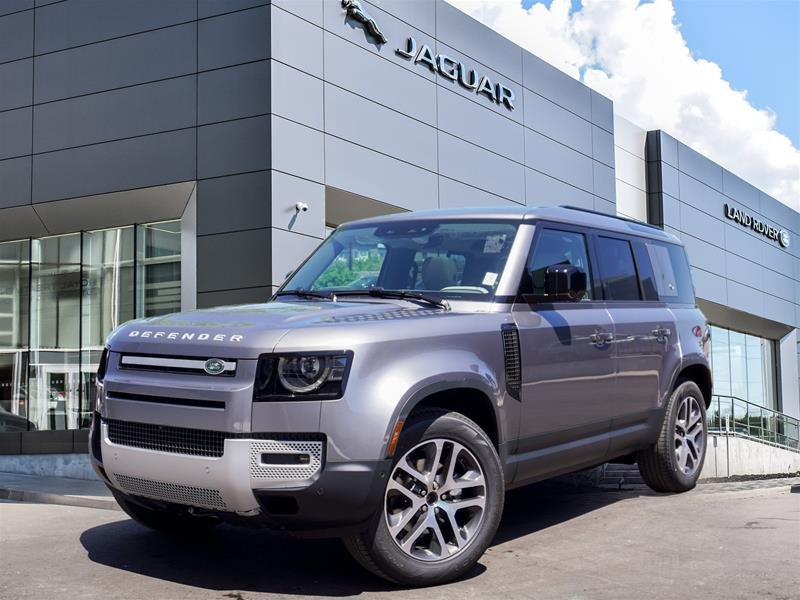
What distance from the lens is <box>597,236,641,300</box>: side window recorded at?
6.73m

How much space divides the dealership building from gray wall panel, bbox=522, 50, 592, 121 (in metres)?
1.91

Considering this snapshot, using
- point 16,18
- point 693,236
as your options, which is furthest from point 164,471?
point 693,236

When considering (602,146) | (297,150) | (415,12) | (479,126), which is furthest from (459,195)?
(602,146)

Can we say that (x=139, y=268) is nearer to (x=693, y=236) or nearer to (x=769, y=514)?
(x=769, y=514)

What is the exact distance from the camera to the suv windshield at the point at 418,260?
564 cm

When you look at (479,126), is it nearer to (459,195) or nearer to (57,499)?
(459,195)

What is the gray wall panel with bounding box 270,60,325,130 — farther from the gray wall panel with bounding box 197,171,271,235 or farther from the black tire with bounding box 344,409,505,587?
the black tire with bounding box 344,409,505,587

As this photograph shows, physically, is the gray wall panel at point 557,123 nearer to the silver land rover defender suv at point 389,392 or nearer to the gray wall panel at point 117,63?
the gray wall panel at point 117,63

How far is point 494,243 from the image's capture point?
19.1ft

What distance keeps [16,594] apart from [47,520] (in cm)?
331

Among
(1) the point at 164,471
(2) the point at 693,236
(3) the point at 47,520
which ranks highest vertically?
(2) the point at 693,236

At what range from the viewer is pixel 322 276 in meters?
6.18

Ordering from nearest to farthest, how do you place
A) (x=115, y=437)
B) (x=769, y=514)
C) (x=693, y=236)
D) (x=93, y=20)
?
(x=115, y=437) < (x=769, y=514) < (x=93, y=20) < (x=693, y=236)

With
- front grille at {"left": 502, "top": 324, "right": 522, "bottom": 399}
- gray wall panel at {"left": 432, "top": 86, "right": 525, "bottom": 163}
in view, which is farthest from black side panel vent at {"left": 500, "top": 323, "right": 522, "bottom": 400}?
gray wall panel at {"left": 432, "top": 86, "right": 525, "bottom": 163}
